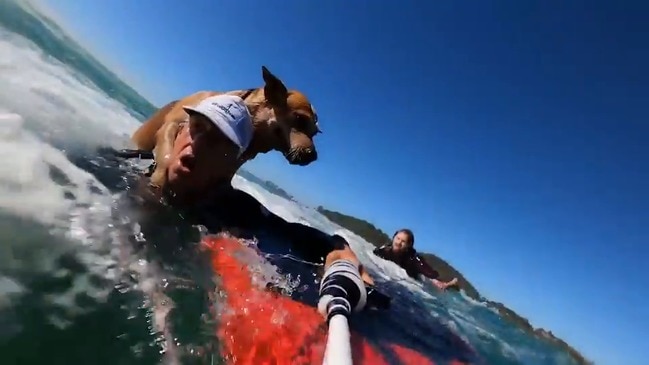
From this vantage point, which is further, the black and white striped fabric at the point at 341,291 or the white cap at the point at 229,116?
the white cap at the point at 229,116

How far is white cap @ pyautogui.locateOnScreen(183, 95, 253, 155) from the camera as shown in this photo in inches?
147

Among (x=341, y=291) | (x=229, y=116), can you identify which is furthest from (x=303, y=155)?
(x=341, y=291)

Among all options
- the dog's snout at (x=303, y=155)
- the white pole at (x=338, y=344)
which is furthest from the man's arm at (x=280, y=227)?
the white pole at (x=338, y=344)

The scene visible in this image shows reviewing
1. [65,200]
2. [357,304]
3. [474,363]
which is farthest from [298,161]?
[474,363]

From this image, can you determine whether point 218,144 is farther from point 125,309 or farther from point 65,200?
point 125,309

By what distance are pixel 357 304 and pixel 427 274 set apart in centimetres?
718

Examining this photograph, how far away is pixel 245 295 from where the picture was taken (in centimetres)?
335

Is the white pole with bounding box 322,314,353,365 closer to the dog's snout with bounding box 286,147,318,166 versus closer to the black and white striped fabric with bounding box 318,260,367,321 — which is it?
the black and white striped fabric with bounding box 318,260,367,321

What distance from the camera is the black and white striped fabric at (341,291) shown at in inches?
131

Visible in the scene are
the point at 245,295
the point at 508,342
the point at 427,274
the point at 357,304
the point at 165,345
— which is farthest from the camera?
the point at 427,274

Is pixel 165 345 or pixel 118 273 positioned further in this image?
pixel 118 273

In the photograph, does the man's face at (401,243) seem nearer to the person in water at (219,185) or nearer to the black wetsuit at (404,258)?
the black wetsuit at (404,258)

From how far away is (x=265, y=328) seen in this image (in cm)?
294

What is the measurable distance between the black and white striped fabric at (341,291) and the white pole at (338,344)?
19cm
